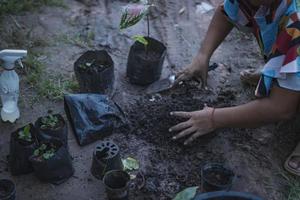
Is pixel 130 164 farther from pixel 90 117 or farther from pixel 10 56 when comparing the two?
pixel 10 56

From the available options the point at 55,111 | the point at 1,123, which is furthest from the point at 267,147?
the point at 1,123

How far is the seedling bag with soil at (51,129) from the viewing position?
2.42m

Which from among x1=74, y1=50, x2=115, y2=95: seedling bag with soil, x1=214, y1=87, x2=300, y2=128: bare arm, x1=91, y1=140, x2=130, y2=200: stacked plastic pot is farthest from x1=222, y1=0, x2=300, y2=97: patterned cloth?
x1=74, y1=50, x2=115, y2=95: seedling bag with soil

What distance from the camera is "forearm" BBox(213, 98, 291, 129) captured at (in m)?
2.31

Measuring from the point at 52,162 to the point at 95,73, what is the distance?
69 centimetres

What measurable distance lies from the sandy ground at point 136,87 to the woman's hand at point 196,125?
165mm

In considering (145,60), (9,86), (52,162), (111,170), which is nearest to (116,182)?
(111,170)

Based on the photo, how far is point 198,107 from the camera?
2875mm

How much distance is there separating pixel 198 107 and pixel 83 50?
103 centimetres

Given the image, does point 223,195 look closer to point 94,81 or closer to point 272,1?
point 272,1

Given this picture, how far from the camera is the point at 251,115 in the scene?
2.37m

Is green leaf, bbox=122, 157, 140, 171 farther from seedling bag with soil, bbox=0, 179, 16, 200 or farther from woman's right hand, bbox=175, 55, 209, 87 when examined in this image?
woman's right hand, bbox=175, 55, 209, 87

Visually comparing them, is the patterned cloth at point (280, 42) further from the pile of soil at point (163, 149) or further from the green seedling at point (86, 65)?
the green seedling at point (86, 65)

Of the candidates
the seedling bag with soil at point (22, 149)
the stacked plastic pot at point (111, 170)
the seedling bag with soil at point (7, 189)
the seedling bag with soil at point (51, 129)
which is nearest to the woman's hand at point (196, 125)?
the stacked plastic pot at point (111, 170)
